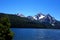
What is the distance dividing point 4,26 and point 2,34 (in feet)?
4.71

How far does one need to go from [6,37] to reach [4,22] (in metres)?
2.45

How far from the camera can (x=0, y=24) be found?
95.3ft

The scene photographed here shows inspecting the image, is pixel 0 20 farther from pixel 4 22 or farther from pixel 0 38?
pixel 0 38

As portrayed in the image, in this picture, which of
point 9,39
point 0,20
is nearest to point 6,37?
point 9,39

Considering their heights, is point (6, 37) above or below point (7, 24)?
below

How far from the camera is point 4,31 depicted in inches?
1158

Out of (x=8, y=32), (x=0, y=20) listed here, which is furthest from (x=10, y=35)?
(x=0, y=20)

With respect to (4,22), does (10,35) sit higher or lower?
lower

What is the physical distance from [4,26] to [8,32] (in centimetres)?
115

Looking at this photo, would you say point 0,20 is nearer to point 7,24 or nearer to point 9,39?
point 7,24

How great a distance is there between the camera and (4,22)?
30500 mm

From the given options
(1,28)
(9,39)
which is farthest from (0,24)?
(9,39)

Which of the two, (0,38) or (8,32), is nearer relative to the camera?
(0,38)

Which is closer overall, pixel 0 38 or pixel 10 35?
pixel 0 38
